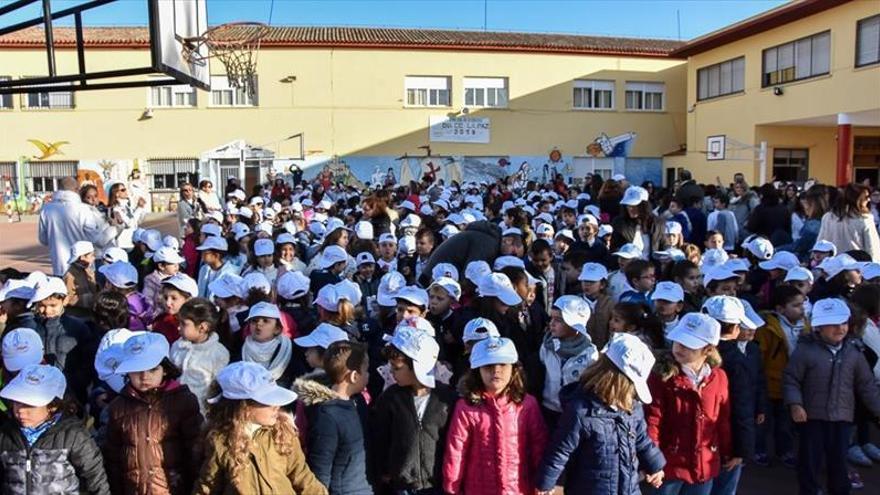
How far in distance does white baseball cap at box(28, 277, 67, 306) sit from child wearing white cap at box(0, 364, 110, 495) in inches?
59.9

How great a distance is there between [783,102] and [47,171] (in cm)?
2952

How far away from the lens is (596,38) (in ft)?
113

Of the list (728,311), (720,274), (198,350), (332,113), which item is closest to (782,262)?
(720,274)

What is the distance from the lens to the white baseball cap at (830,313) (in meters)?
4.20

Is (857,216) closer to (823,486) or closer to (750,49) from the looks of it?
(823,486)

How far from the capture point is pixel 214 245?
22.2ft

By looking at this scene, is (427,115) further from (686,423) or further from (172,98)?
(686,423)

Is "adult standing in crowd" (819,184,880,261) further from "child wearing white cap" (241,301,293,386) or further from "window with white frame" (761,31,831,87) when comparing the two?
"window with white frame" (761,31,831,87)

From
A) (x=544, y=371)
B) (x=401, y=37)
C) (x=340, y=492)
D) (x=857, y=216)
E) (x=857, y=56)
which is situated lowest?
(x=340, y=492)

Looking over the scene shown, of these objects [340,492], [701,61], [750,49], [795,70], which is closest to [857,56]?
[795,70]

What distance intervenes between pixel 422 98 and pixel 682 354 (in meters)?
27.8

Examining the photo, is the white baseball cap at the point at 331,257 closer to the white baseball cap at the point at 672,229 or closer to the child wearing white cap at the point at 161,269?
the child wearing white cap at the point at 161,269

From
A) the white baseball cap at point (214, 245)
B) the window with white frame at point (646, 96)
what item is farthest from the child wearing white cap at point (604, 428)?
the window with white frame at point (646, 96)

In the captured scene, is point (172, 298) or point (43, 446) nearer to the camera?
point (43, 446)
